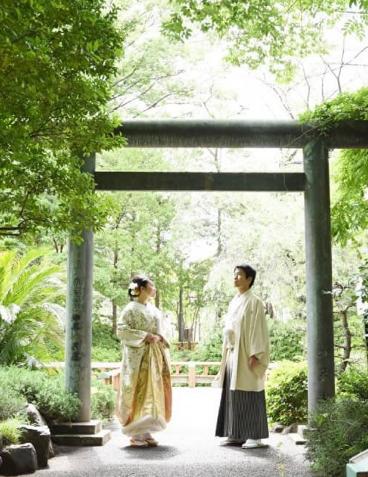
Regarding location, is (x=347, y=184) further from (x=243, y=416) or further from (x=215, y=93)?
(x=215, y=93)

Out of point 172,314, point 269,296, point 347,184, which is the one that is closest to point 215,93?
point 269,296

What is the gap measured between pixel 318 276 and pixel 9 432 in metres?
3.71

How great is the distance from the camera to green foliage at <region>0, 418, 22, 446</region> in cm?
579

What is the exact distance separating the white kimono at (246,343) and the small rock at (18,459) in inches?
93.4

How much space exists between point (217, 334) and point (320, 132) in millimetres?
12522

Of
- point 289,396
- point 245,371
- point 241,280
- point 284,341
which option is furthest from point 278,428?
point 284,341

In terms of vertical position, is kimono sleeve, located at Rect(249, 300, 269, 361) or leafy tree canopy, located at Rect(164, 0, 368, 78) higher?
leafy tree canopy, located at Rect(164, 0, 368, 78)

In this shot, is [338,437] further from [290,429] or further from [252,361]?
[290,429]

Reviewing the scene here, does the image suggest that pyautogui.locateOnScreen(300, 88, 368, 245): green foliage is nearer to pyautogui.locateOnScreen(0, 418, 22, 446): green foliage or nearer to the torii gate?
the torii gate

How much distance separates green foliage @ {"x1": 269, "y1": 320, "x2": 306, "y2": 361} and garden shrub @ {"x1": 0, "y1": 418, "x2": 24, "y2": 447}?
12.1 metres

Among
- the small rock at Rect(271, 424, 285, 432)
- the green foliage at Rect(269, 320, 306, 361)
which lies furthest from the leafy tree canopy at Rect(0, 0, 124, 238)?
the green foliage at Rect(269, 320, 306, 361)

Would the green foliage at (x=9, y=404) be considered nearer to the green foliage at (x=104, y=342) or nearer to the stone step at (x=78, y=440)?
the stone step at (x=78, y=440)

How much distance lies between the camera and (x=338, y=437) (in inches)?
214

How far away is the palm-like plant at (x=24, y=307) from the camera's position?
8.45 metres
